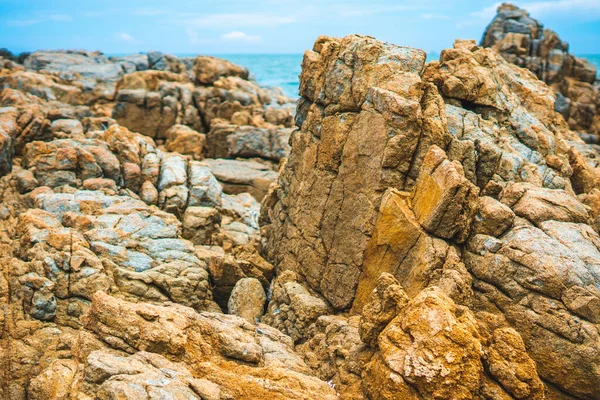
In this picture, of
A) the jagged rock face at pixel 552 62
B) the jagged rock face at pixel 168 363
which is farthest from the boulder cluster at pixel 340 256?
the jagged rock face at pixel 552 62

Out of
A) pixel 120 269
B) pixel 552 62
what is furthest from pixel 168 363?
pixel 552 62

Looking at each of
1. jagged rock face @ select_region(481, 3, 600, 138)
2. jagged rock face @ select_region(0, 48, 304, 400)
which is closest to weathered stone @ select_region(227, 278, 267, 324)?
jagged rock face @ select_region(0, 48, 304, 400)

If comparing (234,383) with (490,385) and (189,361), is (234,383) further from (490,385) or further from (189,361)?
(490,385)

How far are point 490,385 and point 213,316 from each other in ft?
25.9

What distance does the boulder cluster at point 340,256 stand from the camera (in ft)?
42.4

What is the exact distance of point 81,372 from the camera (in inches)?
509

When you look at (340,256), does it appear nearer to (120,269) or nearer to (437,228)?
(437,228)

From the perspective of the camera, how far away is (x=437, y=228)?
16.6m

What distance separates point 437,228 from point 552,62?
197 ft

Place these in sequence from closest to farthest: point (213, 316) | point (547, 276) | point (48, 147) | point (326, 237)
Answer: point (547, 276)
point (213, 316)
point (326, 237)
point (48, 147)

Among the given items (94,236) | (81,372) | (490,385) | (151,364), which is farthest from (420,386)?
(94,236)

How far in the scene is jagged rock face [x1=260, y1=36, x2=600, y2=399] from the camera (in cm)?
1282

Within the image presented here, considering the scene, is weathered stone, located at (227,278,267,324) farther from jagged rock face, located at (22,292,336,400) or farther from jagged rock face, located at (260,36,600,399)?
jagged rock face, located at (22,292,336,400)

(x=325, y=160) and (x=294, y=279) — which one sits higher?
(x=325, y=160)
